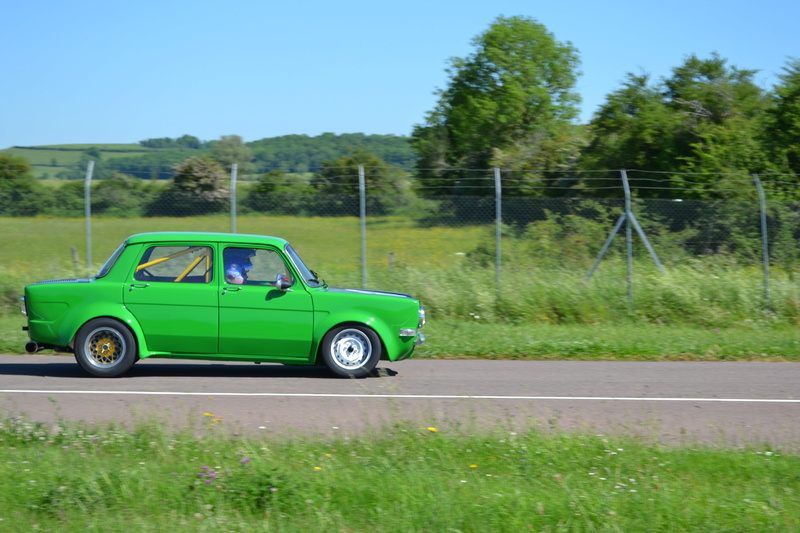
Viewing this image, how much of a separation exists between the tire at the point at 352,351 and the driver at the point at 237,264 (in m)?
1.24

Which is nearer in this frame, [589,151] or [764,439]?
[764,439]

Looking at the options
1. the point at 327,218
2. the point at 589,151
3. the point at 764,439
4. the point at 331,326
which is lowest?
the point at 764,439

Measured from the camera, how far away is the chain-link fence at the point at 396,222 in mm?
17281

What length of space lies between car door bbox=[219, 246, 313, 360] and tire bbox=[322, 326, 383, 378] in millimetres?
307

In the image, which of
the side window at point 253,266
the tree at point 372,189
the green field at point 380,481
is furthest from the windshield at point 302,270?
the tree at point 372,189

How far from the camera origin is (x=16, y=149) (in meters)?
37.6

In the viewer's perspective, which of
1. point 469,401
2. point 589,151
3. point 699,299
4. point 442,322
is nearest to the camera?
point 469,401

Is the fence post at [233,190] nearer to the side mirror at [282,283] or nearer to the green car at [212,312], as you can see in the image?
the green car at [212,312]

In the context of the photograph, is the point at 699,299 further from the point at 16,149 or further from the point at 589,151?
the point at 16,149

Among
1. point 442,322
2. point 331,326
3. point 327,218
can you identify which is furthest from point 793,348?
point 327,218

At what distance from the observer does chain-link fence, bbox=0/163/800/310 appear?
17281 millimetres

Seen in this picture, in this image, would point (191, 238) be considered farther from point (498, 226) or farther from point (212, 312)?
point (498, 226)

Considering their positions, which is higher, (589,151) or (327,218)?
(589,151)

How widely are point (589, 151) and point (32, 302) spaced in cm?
2850
